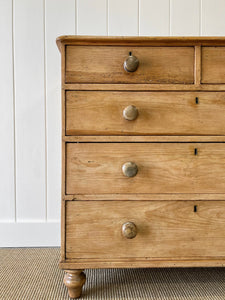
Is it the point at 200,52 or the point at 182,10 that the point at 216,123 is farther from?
the point at 182,10

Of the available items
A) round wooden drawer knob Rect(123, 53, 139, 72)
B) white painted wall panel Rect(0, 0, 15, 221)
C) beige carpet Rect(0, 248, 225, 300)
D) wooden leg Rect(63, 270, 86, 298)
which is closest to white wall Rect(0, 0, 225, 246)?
white painted wall panel Rect(0, 0, 15, 221)

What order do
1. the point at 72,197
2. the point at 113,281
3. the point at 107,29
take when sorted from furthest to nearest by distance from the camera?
the point at 107,29, the point at 113,281, the point at 72,197

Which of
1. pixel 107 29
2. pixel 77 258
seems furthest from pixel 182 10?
pixel 77 258

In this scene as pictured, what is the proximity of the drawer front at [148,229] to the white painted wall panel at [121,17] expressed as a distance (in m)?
0.88

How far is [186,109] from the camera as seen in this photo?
2.89 ft

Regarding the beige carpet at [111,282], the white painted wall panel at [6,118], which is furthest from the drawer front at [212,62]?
the white painted wall panel at [6,118]

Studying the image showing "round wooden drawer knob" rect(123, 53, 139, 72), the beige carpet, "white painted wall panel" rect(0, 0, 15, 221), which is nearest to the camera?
"round wooden drawer knob" rect(123, 53, 139, 72)

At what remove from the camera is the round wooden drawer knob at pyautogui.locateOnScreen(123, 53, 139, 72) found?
0.84m

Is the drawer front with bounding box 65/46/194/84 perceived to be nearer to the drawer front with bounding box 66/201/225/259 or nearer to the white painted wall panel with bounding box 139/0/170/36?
the drawer front with bounding box 66/201/225/259

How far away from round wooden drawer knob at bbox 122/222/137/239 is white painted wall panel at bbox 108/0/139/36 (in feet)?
3.08

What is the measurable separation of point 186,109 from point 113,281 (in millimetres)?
695

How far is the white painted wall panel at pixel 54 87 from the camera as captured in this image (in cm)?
132

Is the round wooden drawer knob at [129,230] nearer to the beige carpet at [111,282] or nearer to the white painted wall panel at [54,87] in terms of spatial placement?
the beige carpet at [111,282]

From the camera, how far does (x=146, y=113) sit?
88 centimetres
